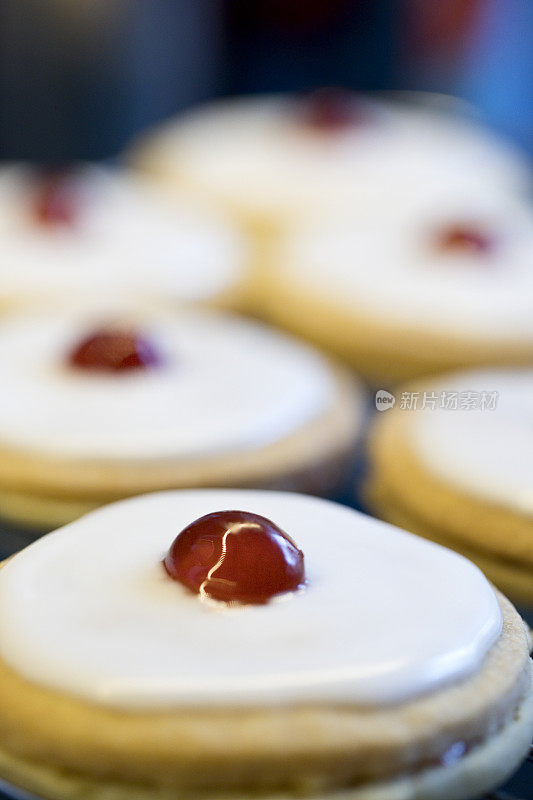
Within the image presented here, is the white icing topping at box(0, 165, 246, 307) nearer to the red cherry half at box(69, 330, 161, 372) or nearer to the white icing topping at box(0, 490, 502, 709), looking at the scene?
the red cherry half at box(69, 330, 161, 372)

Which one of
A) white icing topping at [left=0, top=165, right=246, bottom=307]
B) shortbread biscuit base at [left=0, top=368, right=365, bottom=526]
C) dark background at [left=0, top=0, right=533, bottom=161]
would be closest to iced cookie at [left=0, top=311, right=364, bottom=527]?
shortbread biscuit base at [left=0, top=368, right=365, bottom=526]

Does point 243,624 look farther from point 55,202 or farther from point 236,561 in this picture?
point 55,202

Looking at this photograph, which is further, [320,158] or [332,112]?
[332,112]

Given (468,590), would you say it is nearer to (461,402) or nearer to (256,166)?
(461,402)

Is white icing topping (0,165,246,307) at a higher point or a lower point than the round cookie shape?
lower

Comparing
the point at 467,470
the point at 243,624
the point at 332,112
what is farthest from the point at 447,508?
the point at 332,112

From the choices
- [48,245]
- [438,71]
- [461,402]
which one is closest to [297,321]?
[48,245]
